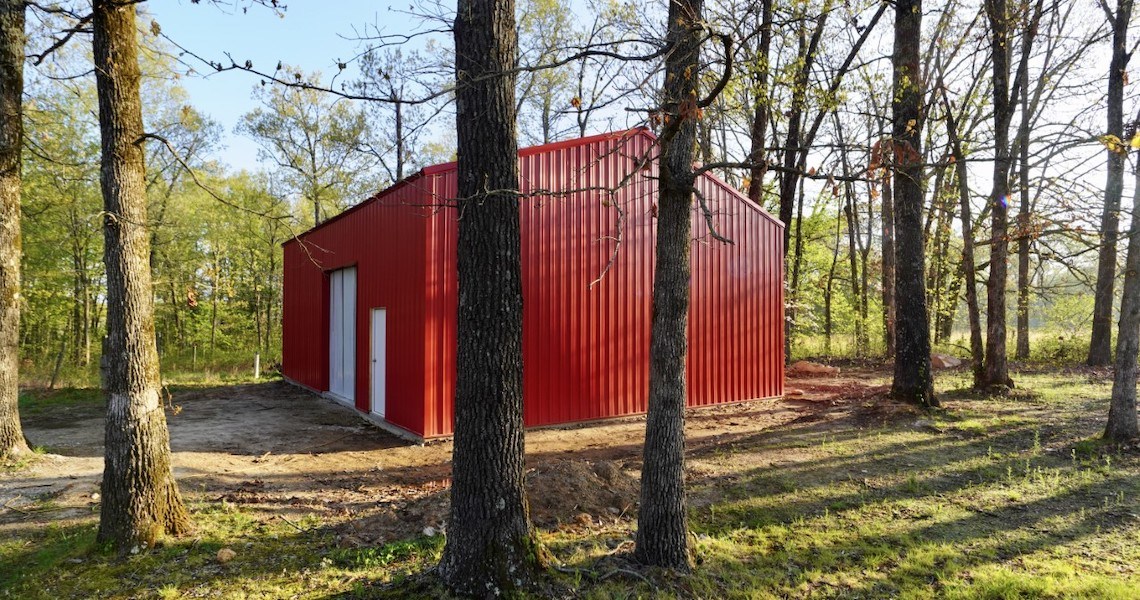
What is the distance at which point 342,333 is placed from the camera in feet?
38.0

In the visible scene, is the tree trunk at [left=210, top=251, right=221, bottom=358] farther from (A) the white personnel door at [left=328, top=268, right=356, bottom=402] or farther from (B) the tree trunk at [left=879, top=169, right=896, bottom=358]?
(B) the tree trunk at [left=879, top=169, right=896, bottom=358]

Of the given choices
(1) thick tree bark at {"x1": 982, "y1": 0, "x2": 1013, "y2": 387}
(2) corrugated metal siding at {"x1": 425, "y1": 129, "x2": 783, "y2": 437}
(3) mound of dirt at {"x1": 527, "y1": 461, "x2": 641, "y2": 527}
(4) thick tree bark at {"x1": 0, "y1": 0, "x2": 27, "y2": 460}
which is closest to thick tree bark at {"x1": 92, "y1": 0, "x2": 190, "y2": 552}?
(3) mound of dirt at {"x1": 527, "y1": 461, "x2": 641, "y2": 527}

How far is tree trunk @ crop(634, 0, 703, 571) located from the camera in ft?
12.4

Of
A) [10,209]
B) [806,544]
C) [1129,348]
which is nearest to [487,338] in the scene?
[806,544]

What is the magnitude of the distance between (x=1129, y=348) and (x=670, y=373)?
6.13m

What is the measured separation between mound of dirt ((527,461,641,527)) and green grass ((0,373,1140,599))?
0.83ft

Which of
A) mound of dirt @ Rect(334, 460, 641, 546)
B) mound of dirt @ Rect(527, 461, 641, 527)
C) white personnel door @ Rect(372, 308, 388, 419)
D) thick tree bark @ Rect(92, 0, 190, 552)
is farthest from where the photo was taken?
white personnel door @ Rect(372, 308, 388, 419)

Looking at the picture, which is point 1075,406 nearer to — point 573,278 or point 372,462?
point 573,278

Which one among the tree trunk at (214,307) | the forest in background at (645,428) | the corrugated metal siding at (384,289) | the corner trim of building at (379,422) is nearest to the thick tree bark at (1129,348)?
the forest in background at (645,428)

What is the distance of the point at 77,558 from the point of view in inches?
161

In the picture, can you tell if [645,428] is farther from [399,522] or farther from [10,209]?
[10,209]

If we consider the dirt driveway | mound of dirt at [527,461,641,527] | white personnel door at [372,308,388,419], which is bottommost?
the dirt driveway

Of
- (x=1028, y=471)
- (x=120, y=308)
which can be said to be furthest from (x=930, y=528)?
(x=120, y=308)

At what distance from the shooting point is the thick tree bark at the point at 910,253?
887 cm
